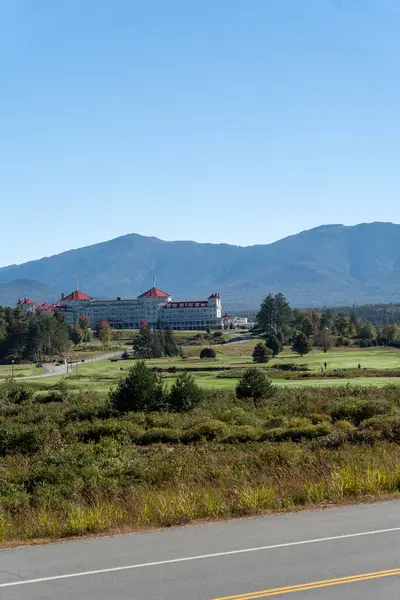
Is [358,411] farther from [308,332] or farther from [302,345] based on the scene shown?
[308,332]

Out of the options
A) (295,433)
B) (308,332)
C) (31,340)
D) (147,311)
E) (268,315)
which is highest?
(147,311)

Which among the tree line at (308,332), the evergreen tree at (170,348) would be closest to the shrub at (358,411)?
the tree line at (308,332)

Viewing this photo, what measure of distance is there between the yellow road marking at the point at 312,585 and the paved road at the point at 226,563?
1 cm

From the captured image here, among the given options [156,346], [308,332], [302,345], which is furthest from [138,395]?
[308,332]

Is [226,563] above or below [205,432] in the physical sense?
above

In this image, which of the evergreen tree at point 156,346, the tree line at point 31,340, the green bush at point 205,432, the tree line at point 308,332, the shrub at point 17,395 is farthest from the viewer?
the tree line at point 31,340

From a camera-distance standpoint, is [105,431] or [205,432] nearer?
[205,432]

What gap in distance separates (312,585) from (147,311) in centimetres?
18317

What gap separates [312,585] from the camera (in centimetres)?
774

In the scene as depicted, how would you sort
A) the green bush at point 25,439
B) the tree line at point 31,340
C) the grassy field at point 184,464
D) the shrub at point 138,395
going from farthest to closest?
1. the tree line at point 31,340
2. the shrub at point 138,395
3. the green bush at point 25,439
4. the grassy field at point 184,464

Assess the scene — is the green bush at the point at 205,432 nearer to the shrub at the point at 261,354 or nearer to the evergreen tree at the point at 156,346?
the shrub at the point at 261,354

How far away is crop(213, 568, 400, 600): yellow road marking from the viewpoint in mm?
7496

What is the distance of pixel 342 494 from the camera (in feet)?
39.1

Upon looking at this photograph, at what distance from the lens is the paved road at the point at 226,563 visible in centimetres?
766
